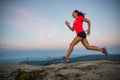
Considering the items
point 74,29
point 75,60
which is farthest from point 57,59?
point 74,29

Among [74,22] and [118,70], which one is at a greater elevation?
[74,22]

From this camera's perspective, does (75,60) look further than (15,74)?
Yes

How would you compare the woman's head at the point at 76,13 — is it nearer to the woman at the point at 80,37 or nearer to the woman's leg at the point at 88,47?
the woman at the point at 80,37

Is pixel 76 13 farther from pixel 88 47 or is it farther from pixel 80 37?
pixel 88 47

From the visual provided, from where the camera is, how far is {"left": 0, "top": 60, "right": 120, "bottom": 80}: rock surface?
Answer: 345cm

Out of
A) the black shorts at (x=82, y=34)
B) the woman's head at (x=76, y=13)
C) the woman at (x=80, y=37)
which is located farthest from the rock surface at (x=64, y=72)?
the woman's head at (x=76, y=13)

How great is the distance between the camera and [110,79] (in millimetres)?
3354

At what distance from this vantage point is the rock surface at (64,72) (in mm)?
3454

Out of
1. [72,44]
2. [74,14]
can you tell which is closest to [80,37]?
[72,44]

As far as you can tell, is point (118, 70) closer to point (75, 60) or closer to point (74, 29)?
point (75, 60)

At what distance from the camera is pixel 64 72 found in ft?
11.9

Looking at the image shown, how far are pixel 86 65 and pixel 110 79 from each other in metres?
0.73

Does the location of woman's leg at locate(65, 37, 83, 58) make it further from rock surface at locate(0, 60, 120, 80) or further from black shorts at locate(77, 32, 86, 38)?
rock surface at locate(0, 60, 120, 80)

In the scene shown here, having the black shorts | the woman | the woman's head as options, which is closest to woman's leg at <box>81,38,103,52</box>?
the woman
